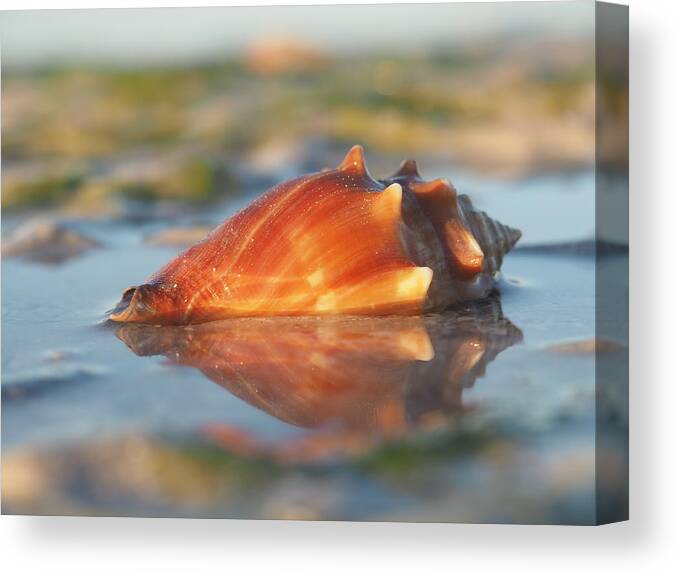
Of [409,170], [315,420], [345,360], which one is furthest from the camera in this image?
[409,170]

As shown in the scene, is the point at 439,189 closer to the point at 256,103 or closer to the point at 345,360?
the point at 345,360

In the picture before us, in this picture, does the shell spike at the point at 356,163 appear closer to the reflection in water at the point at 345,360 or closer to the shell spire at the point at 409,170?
the shell spire at the point at 409,170

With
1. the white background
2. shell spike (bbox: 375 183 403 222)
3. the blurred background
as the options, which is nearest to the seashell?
shell spike (bbox: 375 183 403 222)

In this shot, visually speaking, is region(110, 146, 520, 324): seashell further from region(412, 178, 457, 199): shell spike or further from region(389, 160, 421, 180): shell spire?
region(389, 160, 421, 180): shell spire

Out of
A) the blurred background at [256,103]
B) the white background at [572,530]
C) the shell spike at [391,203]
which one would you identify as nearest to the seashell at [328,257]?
the shell spike at [391,203]

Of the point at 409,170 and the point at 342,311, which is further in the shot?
the point at 409,170

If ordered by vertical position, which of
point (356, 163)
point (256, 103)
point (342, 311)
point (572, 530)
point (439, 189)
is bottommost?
point (572, 530)

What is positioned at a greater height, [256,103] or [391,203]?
[256,103]

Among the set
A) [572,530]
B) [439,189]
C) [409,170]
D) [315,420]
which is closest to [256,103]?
[409,170]

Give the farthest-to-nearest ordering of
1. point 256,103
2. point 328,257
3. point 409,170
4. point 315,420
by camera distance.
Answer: point 256,103
point 409,170
point 328,257
point 315,420
